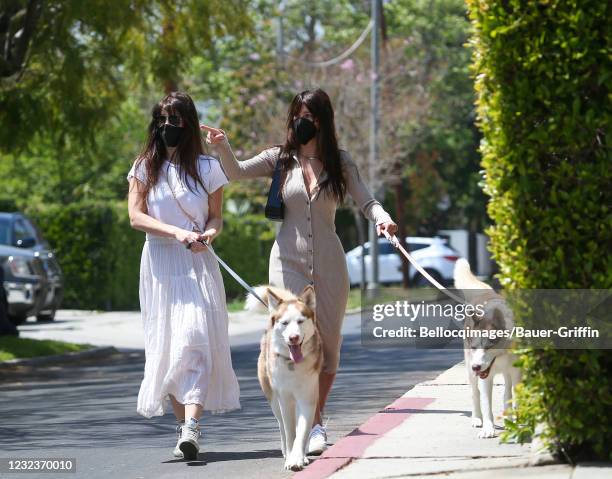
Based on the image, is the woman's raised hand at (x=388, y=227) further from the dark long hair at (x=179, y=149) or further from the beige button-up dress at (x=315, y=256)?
the dark long hair at (x=179, y=149)

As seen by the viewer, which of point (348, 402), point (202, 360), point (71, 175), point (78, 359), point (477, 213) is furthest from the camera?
point (477, 213)

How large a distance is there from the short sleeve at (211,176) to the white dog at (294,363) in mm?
Answer: 1004

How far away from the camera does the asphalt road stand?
7.88 meters

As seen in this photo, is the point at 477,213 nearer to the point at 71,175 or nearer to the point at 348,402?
the point at 71,175

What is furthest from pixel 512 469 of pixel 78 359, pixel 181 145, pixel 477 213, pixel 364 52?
pixel 477 213

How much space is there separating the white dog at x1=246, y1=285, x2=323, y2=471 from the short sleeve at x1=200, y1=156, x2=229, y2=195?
3.29ft

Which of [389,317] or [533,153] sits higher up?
[533,153]

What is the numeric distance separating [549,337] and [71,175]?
3892 cm

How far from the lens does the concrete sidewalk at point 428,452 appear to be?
6.58 meters

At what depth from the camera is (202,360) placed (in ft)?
26.0

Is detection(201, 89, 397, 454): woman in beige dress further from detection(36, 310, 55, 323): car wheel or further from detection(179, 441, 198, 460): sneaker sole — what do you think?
detection(36, 310, 55, 323): car wheel

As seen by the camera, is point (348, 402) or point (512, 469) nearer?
point (512, 469)

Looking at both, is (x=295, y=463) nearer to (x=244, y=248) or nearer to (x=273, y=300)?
(x=273, y=300)

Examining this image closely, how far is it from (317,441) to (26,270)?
15.8m
